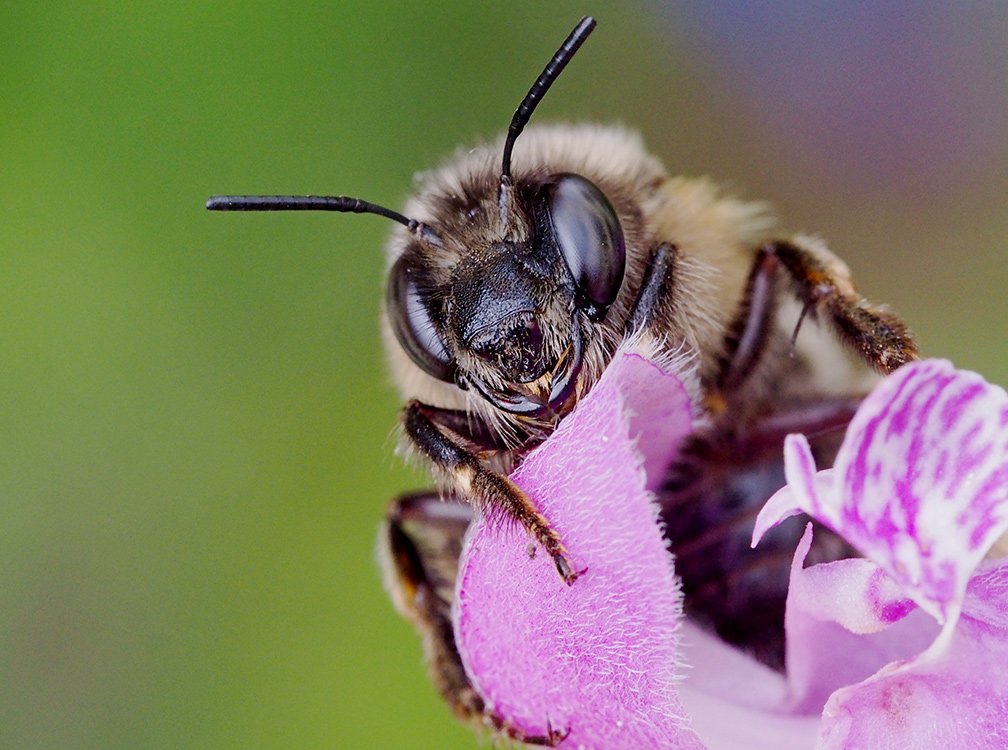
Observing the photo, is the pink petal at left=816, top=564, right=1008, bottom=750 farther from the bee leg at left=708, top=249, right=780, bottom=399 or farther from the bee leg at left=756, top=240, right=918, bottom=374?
the bee leg at left=708, top=249, right=780, bottom=399

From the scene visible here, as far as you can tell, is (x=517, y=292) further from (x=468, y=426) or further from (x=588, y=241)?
(x=468, y=426)

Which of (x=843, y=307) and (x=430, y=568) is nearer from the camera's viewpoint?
(x=843, y=307)

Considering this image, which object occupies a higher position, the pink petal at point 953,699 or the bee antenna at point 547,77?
the bee antenna at point 547,77

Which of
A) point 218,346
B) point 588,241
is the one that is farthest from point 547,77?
point 218,346

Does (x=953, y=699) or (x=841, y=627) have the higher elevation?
(x=841, y=627)

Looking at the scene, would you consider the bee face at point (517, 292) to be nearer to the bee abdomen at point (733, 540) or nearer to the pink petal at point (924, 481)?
the bee abdomen at point (733, 540)

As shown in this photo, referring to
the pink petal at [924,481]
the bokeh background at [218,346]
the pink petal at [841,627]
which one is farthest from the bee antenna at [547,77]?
the bokeh background at [218,346]

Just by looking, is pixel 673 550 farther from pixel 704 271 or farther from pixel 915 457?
pixel 915 457

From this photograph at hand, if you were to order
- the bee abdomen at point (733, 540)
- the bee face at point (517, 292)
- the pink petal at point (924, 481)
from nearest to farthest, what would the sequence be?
the pink petal at point (924, 481) < the bee face at point (517, 292) < the bee abdomen at point (733, 540)
